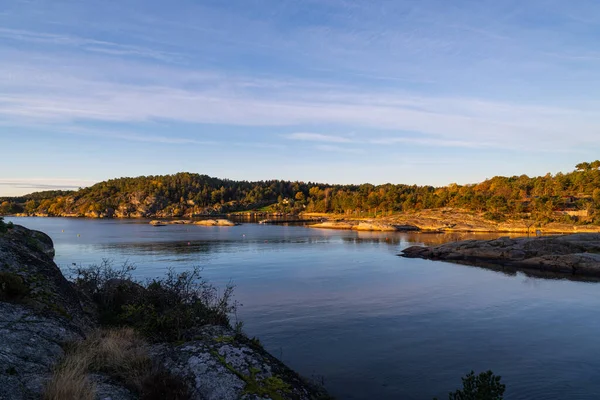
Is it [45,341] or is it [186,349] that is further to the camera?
[186,349]

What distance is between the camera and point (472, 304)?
101ft

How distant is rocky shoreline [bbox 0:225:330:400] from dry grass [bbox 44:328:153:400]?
4.3 inches

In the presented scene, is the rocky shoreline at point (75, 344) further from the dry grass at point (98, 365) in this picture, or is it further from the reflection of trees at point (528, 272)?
the reflection of trees at point (528, 272)

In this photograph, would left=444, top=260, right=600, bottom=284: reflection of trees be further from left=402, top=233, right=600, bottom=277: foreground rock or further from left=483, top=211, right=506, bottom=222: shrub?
left=483, top=211, right=506, bottom=222: shrub

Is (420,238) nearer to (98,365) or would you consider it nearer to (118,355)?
(118,355)

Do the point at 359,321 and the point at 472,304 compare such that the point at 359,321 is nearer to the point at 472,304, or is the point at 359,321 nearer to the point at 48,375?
the point at 472,304

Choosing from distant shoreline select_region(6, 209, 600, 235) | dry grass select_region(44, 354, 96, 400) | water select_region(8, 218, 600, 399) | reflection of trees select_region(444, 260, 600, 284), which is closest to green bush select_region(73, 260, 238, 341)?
dry grass select_region(44, 354, 96, 400)

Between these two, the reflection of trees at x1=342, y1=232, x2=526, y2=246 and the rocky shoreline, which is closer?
the rocky shoreline

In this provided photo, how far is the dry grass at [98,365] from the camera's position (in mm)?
7469

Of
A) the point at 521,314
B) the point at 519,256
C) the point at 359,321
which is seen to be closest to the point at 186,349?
the point at 359,321

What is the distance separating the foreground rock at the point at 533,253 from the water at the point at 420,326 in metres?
6.84

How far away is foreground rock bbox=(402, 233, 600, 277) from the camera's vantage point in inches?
1854

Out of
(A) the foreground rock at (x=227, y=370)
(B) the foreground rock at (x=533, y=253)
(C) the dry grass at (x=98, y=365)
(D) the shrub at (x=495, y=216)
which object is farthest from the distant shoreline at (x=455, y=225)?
(C) the dry grass at (x=98, y=365)

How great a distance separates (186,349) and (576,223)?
5289 inches
